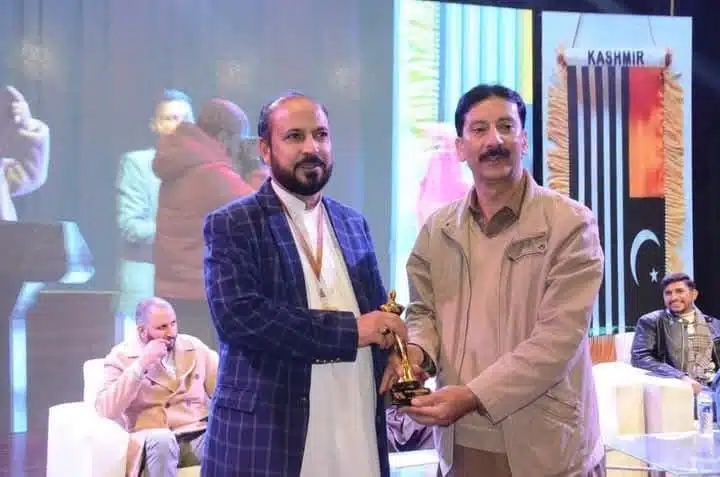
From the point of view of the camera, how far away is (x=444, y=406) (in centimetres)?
182

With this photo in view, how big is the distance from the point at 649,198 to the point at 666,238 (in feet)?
1.03

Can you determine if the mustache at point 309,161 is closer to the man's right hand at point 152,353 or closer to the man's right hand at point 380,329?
the man's right hand at point 380,329

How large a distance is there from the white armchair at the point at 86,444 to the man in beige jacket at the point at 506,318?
208 centimetres

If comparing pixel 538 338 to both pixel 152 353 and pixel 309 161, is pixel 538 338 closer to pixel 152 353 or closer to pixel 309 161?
pixel 309 161

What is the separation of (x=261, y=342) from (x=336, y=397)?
282 mm

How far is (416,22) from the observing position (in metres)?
5.51

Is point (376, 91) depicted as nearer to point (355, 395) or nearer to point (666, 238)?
point (666, 238)

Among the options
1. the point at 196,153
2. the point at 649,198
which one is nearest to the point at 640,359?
the point at 649,198

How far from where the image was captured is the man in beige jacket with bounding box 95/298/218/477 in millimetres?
3691

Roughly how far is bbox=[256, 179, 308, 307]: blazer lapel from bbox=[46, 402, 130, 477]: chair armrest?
2048mm

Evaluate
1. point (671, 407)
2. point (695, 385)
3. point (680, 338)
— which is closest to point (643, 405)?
point (671, 407)

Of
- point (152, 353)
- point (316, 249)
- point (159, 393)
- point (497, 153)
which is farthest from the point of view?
point (159, 393)

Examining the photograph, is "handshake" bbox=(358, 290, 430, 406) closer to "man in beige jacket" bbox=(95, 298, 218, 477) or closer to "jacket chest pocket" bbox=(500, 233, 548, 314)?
"jacket chest pocket" bbox=(500, 233, 548, 314)

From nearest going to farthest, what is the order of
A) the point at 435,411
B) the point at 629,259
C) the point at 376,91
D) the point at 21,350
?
1. the point at 435,411
2. the point at 21,350
3. the point at 376,91
4. the point at 629,259
